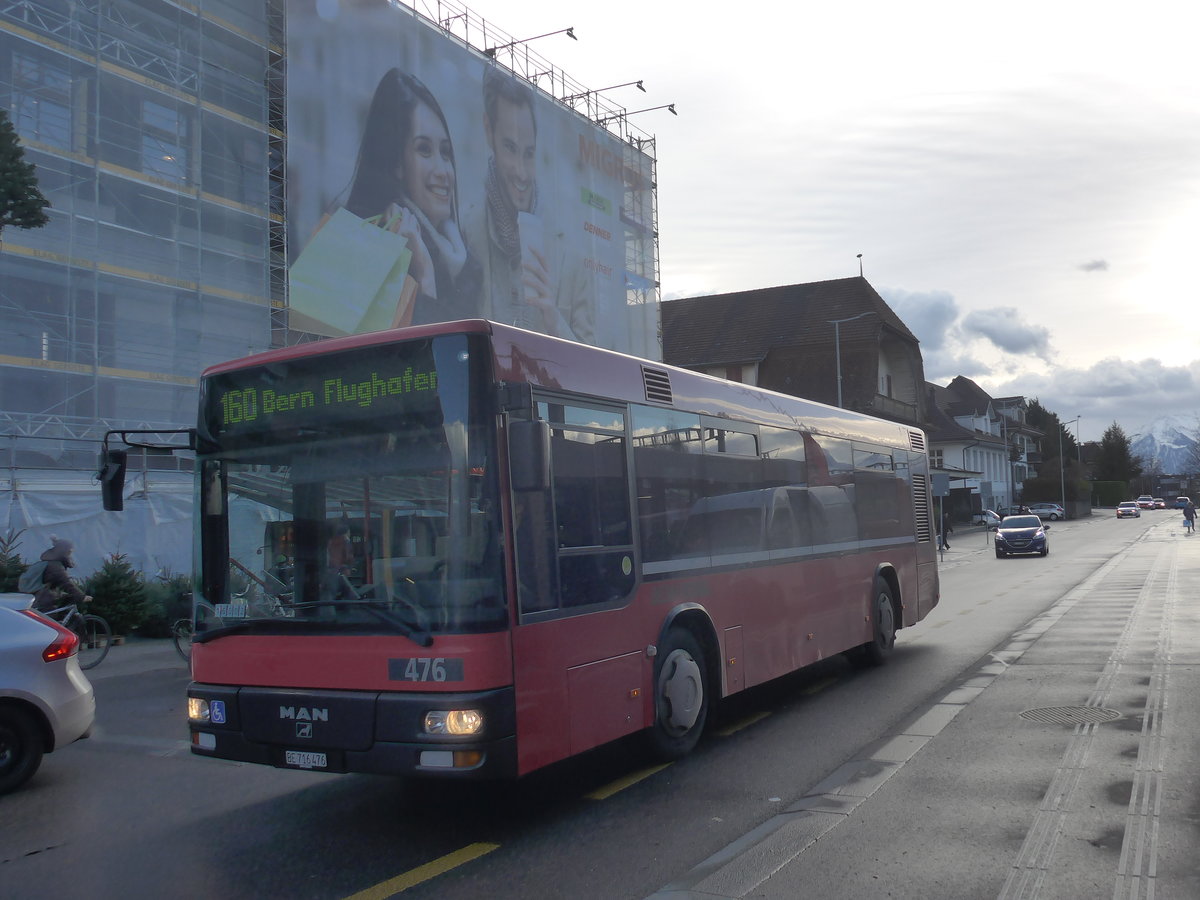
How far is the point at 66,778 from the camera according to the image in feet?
26.7

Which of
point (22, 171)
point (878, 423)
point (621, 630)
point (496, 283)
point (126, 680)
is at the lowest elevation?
point (126, 680)

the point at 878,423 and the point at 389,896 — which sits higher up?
the point at 878,423

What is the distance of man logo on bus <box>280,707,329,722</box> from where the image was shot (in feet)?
19.2

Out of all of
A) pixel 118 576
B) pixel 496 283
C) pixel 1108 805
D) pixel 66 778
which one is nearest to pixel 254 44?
pixel 496 283

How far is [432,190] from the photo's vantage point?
95.3 feet

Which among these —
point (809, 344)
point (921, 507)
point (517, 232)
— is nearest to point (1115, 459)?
point (809, 344)

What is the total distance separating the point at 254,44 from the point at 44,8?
5.68 metres

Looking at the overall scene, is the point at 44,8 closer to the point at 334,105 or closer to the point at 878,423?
the point at 334,105

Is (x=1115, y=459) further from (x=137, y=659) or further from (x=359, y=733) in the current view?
(x=359, y=733)

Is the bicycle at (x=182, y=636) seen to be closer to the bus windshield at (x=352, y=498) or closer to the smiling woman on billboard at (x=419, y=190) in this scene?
the bus windshield at (x=352, y=498)

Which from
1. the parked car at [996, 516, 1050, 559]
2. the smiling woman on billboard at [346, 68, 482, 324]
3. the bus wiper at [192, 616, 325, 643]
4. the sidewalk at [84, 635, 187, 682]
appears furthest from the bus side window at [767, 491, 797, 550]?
the parked car at [996, 516, 1050, 559]

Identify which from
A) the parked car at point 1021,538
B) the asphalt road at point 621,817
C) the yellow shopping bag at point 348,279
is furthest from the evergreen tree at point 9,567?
the parked car at point 1021,538

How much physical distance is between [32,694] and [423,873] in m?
3.76

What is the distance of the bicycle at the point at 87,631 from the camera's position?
1401 cm
